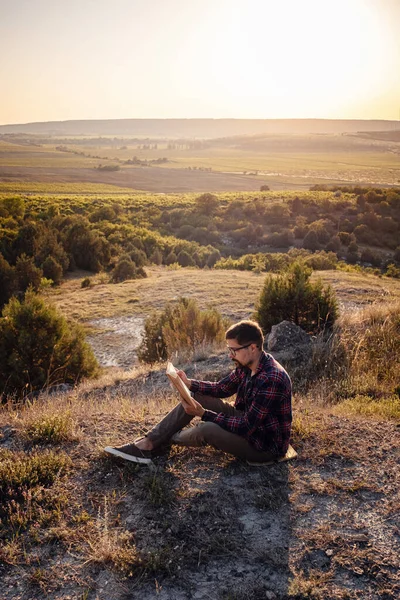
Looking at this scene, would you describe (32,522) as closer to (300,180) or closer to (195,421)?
(195,421)

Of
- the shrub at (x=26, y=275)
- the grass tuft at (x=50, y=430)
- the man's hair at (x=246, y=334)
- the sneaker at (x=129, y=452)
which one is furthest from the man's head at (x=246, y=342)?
the shrub at (x=26, y=275)

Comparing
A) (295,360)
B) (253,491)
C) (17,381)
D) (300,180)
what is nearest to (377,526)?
(253,491)

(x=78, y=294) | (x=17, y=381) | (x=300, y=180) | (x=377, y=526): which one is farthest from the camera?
(x=300, y=180)

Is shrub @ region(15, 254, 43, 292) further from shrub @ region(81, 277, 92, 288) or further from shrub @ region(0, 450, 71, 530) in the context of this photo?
shrub @ region(0, 450, 71, 530)

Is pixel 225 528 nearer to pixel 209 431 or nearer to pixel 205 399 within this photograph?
pixel 209 431

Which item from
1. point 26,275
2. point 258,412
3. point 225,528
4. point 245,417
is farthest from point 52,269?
point 225,528

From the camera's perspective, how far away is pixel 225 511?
145 inches

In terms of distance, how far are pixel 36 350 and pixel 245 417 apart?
767 cm

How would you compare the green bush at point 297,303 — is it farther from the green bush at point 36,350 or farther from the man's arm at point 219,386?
the man's arm at point 219,386

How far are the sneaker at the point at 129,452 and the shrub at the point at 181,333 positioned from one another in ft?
19.8

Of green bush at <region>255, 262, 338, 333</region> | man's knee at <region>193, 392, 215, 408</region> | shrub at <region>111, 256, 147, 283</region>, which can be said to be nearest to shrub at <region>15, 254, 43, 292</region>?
shrub at <region>111, 256, 147, 283</region>

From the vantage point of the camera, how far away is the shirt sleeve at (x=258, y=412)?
389 centimetres

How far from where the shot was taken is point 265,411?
12.8 ft

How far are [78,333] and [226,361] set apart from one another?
13.7 feet
